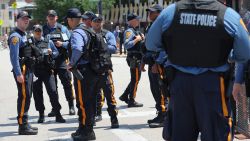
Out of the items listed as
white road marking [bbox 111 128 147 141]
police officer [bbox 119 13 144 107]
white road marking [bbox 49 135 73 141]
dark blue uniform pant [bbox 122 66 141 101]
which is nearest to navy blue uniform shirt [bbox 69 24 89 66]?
white road marking [bbox 49 135 73 141]

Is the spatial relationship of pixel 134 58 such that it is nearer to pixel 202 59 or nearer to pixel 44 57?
pixel 44 57

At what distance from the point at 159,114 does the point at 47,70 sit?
225cm

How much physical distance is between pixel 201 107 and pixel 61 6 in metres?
54.5

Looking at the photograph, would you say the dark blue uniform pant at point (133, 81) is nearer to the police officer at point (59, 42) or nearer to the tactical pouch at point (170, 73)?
the police officer at point (59, 42)

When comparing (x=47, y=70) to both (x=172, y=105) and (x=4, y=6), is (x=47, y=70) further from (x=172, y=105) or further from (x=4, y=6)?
(x=4, y=6)

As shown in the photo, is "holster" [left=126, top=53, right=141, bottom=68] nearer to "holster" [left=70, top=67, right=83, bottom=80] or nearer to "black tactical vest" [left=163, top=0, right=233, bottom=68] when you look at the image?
"holster" [left=70, top=67, right=83, bottom=80]

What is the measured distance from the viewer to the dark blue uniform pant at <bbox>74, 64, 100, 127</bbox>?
6.66 metres

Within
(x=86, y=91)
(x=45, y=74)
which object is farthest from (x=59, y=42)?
(x=86, y=91)

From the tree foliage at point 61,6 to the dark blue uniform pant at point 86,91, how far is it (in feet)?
156

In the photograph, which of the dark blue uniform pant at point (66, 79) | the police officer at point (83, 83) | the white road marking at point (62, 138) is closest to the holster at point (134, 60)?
the dark blue uniform pant at point (66, 79)

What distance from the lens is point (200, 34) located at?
3.82 m

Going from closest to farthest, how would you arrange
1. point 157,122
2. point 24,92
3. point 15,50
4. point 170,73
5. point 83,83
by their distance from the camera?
point 170,73 < point 83,83 < point 15,50 < point 24,92 < point 157,122

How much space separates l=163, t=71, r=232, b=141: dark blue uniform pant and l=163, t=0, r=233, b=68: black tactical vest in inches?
5.2

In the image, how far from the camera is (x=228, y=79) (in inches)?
155
